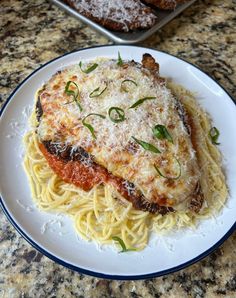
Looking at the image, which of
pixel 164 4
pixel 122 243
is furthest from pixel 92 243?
pixel 164 4

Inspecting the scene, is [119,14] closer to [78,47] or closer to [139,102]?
[78,47]

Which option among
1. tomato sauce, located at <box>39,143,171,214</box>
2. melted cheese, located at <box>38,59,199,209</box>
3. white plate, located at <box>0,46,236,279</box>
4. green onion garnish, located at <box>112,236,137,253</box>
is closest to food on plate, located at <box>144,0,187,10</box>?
white plate, located at <box>0,46,236,279</box>

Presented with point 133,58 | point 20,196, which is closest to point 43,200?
point 20,196

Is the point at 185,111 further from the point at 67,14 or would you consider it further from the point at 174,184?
the point at 67,14

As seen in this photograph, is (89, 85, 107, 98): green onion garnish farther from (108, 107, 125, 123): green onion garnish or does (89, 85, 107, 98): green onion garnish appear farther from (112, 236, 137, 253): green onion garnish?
(112, 236, 137, 253): green onion garnish

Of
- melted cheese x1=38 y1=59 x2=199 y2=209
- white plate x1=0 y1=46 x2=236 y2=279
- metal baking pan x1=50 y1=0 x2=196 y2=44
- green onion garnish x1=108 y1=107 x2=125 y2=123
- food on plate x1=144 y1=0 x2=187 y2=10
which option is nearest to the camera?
white plate x1=0 y1=46 x2=236 y2=279

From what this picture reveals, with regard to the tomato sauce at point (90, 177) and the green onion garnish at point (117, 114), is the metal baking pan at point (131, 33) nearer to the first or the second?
the green onion garnish at point (117, 114)
